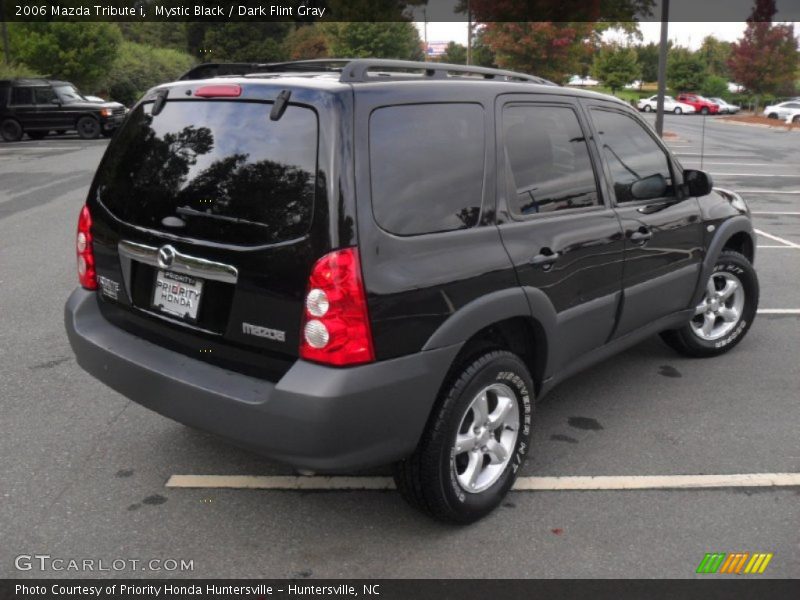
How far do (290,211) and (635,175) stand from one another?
7.45 ft

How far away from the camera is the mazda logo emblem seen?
10.3ft

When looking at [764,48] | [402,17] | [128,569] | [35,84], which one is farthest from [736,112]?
[128,569]

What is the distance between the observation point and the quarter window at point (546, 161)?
350cm

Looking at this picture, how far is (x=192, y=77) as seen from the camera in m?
3.63

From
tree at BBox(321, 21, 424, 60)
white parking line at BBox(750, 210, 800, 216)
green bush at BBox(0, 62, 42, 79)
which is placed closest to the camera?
white parking line at BBox(750, 210, 800, 216)

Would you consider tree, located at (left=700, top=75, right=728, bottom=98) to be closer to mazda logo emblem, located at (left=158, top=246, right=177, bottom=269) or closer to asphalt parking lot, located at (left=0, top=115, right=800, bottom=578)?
asphalt parking lot, located at (left=0, top=115, right=800, bottom=578)

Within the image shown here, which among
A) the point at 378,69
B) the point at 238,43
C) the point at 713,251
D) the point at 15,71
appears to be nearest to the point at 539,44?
the point at 15,71

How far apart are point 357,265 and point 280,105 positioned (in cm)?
67

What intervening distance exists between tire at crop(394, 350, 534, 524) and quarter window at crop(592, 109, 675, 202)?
1.36 metres

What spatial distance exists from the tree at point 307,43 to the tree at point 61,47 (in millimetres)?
33412

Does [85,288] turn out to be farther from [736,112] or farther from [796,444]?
[736,112]

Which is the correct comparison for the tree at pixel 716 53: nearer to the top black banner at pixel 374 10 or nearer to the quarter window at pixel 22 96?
the top black banner at pixel 374 10

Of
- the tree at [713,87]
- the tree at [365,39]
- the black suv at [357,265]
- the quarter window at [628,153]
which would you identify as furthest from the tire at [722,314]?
the tree at [713,87]

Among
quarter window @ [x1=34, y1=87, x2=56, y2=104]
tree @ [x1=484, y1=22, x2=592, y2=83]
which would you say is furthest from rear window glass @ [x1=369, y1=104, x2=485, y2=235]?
tree @ [x1=484, y1=22, x2=592, y2=83]
